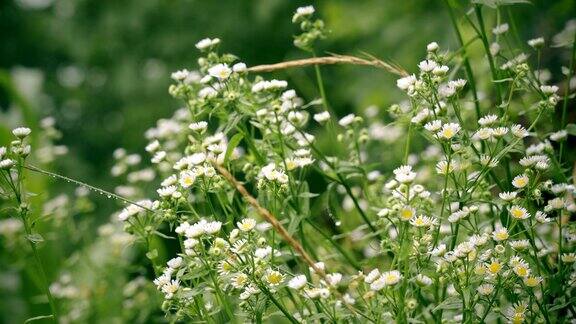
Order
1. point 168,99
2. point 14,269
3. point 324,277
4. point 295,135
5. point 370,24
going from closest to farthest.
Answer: point 324,277
point 295,135
point 14,269
point 370,24
point 168,99

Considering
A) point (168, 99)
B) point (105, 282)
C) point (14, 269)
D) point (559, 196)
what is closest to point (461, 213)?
point (559, 196)

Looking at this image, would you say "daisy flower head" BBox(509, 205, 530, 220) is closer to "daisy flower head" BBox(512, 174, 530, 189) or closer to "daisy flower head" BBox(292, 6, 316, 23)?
"daisy flower head" BBox(512, 174, 530, 189)

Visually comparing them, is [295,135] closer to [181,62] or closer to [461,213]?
[461,213]

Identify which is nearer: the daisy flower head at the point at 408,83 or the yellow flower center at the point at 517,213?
the yellow flower center at the point at 517,213

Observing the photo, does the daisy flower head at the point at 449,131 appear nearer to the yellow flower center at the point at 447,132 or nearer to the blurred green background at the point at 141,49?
the yellow flower center at the point at 447,132

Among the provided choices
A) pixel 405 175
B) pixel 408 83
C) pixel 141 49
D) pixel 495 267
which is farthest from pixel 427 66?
pixel 141 49

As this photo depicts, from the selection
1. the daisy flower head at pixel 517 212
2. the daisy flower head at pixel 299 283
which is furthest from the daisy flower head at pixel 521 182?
the daisy flower head at pixel 299 283

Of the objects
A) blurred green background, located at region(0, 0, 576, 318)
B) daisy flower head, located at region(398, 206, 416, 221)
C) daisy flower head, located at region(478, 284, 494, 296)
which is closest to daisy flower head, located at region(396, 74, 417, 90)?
daisy flower head, located at region(398, 206, 416, 221)

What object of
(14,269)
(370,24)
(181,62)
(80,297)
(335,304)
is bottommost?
(335,304)
